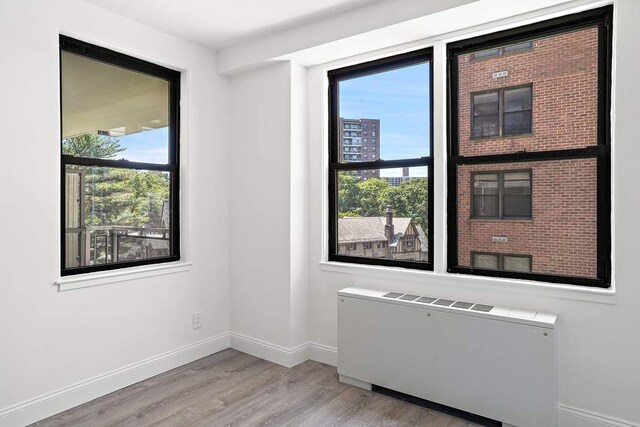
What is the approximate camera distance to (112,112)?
3109 millimetres

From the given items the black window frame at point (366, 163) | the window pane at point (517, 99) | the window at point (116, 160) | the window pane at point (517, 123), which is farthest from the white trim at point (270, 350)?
the window pane at point (517, 99)

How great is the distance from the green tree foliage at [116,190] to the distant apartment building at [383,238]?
1.57 meters

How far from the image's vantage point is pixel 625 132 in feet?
7.39

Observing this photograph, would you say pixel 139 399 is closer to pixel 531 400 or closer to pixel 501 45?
pixel 531 400

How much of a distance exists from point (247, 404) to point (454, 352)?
1421 mm

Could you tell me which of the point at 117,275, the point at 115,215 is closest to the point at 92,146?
the point at 115,215

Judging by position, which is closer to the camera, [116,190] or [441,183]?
[441,183]

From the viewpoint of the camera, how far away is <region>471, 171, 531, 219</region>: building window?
2.66m

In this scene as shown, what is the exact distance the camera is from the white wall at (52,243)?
246 centimetres

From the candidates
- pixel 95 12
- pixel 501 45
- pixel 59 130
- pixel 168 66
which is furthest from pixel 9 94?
pixel 501 45

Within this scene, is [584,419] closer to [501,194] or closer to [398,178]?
[501,194]

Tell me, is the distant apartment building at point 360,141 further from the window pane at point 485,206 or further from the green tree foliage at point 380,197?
the window pane at point 485,206

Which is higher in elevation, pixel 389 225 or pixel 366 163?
pixel 366 163

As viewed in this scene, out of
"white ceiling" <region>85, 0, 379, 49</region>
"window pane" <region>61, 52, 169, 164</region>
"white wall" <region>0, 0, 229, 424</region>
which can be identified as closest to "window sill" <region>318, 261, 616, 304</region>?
"white wall" <region>0, 0, 229, 424</region>
